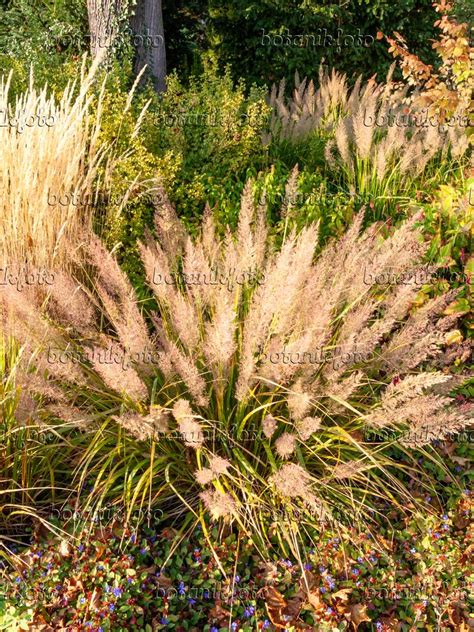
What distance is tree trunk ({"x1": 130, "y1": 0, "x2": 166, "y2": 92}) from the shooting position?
6465 mm

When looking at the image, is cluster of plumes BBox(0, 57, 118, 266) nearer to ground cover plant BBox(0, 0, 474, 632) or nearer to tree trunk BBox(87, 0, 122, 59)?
ground cover plant BBox(0, 0, 474, 632)

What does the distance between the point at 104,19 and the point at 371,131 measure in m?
2.95

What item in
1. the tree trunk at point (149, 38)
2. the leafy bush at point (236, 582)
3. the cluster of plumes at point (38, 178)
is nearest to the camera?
the leafy bush at point (236, 582)

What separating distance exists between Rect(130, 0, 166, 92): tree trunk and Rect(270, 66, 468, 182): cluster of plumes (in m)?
1.30

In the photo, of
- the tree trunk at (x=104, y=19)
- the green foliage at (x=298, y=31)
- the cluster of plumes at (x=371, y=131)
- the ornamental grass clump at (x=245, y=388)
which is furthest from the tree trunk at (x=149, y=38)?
the ornamental grass clump at (x=245, y=388)

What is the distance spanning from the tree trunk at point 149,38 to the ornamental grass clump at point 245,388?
412cm

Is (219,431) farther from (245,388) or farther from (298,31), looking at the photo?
(298,31)

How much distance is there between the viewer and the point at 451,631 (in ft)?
8.22

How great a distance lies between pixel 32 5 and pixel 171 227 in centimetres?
592

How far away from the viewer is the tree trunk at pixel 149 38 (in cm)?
646

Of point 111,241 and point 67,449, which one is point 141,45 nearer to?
point 111,241

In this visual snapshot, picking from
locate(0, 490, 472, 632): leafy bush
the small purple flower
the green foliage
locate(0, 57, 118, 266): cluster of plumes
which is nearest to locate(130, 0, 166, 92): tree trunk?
the green foliage

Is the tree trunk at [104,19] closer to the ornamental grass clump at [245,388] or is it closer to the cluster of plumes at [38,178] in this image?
the cluster of plumes at [38,178]

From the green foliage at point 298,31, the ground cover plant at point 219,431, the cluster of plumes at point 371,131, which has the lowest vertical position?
the ground cover plant at point 219,431
